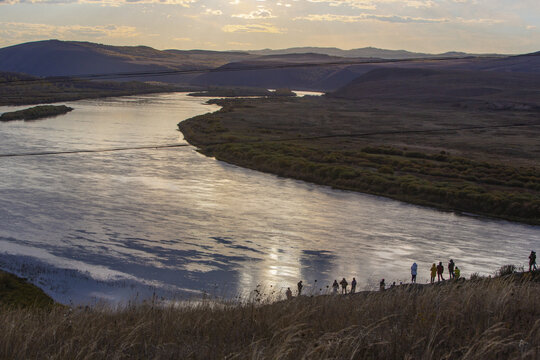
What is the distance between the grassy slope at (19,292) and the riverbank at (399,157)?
1992 centimetres

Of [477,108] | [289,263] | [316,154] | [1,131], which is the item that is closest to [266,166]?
[316,154]

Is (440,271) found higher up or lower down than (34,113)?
lower down

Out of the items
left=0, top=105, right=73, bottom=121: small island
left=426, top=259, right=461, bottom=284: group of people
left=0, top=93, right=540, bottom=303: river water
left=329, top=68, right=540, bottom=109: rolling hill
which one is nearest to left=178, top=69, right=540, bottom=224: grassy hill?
left=0, top=93, right=540, bottom=303: river water

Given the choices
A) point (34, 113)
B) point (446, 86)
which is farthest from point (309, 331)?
point (446, 86)

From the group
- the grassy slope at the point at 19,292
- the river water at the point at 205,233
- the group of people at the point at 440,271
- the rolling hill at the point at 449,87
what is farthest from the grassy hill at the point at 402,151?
the grassy slope at the point at 19,292

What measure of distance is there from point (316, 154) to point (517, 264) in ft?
87.1

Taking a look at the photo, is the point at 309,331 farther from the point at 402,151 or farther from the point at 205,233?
the point at 402,151

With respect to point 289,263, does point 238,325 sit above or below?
above

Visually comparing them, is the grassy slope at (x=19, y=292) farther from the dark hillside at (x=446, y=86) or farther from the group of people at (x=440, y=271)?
the dark hillside at (x=446, y=86)

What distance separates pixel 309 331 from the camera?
6020 millimetres

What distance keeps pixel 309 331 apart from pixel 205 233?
18179 millimetres

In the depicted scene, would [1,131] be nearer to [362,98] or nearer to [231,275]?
[231,275]

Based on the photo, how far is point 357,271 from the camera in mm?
19875

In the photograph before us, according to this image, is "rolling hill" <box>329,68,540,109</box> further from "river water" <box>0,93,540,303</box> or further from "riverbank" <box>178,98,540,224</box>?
"river water" <box>0,93,540,303</box>
